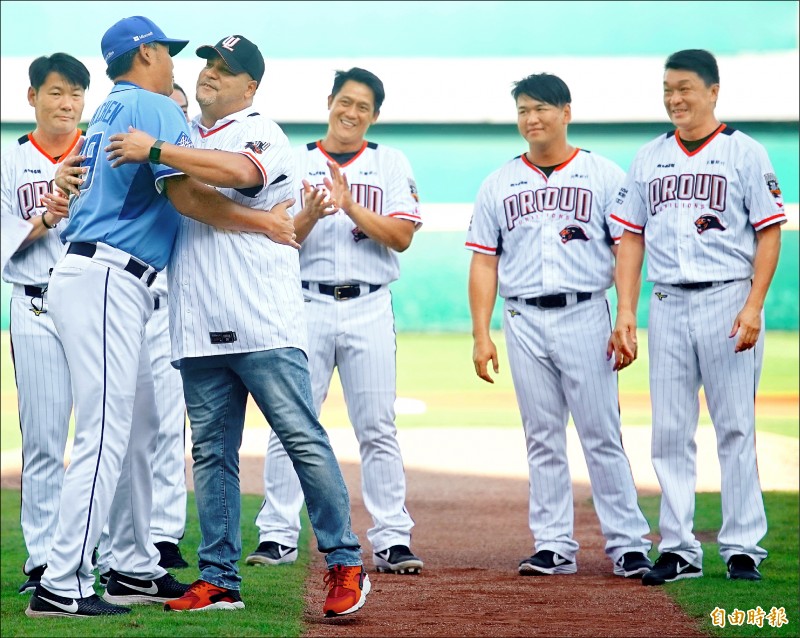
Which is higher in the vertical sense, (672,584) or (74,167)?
(74,167)

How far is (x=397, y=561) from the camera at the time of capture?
4.63 m

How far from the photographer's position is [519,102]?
188 inches

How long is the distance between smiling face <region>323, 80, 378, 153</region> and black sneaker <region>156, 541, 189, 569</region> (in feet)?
5.91

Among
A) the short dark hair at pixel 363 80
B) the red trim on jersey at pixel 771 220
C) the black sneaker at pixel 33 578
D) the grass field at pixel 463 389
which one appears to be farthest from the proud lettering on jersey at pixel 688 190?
the grass field at pixel 463 389

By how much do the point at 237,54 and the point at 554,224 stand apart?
1629 millimetres

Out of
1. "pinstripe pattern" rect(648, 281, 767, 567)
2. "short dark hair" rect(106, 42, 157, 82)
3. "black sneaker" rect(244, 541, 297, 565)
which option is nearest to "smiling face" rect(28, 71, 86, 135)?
"short dark hair" rect(106, 42, 157, 82)

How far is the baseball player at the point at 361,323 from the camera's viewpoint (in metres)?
4.73

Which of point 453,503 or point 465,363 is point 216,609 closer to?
point 453,503

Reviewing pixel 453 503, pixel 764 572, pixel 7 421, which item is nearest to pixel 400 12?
pixel 7 421

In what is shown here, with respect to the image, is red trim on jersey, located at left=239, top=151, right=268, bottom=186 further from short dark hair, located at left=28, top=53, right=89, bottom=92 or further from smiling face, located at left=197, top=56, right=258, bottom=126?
short dark hair, located at left=28, top=53, right=89, bottom=92

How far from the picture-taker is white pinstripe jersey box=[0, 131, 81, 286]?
14.1ft

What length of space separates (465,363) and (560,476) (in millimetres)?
9806

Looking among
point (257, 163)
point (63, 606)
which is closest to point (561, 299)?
point (257, 163)

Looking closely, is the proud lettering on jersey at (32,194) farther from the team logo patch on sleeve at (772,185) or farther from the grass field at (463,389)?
the grass field at (463,389)
